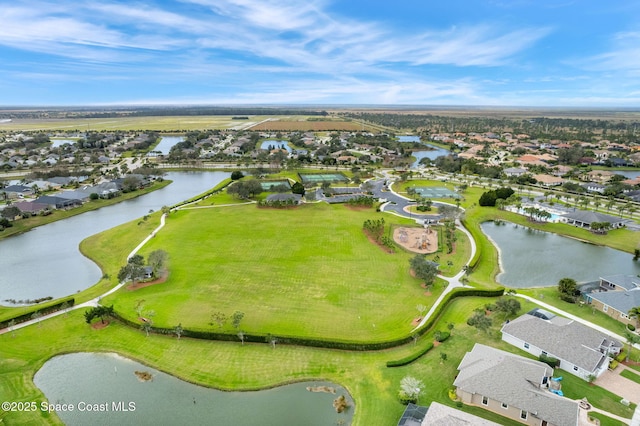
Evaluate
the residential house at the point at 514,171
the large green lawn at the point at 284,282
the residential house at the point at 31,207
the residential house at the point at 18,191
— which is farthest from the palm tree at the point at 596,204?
the residential house at the point at 18,191

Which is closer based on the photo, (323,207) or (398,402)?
(398,402)

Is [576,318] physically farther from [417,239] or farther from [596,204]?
[596,204]

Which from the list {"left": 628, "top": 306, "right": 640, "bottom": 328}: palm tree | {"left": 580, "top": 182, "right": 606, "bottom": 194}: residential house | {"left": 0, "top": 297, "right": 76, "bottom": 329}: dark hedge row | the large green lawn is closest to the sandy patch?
the large green lawn

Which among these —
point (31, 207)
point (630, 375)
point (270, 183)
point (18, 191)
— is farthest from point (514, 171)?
point (18, 191)

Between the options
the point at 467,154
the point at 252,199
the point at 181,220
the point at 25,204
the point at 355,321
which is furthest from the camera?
the point at 467,154

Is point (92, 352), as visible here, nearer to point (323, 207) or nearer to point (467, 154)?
point (323, 207)

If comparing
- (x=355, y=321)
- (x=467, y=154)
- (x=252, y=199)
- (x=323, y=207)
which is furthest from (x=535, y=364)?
(x=467, y=154)

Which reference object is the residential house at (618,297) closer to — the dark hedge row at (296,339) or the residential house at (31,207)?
the dark hedge row at (296,339)
